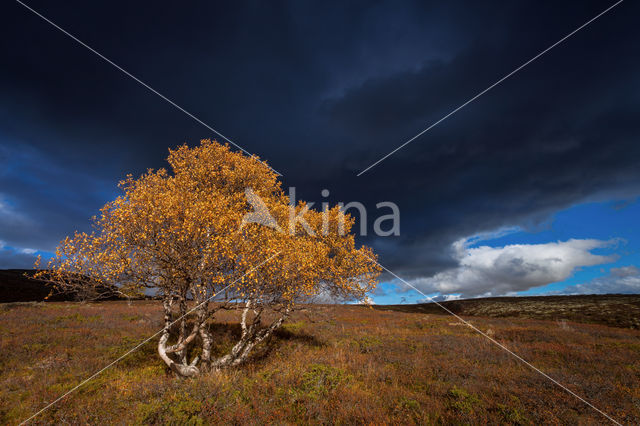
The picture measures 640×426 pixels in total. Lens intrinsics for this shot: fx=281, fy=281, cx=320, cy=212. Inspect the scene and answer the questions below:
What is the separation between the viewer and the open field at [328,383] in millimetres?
8998

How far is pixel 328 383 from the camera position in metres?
11.7

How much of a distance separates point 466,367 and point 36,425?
1764 centimetres

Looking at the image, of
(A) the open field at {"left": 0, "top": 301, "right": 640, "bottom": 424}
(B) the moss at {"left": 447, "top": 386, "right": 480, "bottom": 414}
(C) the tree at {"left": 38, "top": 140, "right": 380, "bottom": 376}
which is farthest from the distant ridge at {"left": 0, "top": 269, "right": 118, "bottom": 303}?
(B) the moss at {"left": 447, "top": 386, "right": 480, "bottom": 414}

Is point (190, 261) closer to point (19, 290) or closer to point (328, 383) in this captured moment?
point (328, 383)

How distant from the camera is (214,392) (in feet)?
32.5

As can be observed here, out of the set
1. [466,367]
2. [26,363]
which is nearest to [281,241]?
[466,367]

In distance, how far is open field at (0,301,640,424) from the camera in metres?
9.00

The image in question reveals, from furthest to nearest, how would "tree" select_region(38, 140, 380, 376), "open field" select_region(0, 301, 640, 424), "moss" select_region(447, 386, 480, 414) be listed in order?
"tree" select_region(38, 140, 380, 376), "moss" select_region(447, 386, 480, 414), "open field" select_region(0, 301, 640, 424)

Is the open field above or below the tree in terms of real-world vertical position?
below

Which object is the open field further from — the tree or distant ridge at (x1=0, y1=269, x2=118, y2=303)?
distant ridge at (x1=0, y1=269, x2=118, y2=303)

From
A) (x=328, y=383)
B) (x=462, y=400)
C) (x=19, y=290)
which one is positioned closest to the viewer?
(x=462, y=400)

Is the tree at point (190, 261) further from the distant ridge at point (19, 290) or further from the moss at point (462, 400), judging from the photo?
the distant ridge at point (19, 290)

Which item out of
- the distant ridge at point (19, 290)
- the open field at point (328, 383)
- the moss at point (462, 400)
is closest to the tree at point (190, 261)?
the open field at point (328, 383)

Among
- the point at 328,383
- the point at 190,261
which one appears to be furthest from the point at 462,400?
the point at 190,261
